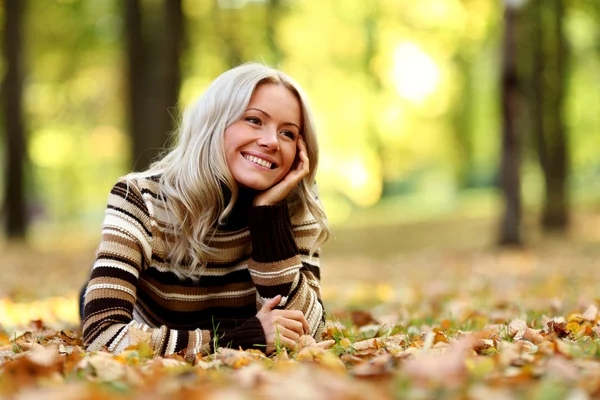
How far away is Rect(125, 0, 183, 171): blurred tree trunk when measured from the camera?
A: 1175 cm

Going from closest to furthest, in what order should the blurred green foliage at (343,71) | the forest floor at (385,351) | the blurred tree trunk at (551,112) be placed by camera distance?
the forest floor at (385,351), the blurred tree trunk at (551,112), the blurred green foliage at (343,71)

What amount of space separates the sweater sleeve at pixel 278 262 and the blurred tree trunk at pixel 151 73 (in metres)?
6.64

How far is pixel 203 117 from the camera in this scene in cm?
329

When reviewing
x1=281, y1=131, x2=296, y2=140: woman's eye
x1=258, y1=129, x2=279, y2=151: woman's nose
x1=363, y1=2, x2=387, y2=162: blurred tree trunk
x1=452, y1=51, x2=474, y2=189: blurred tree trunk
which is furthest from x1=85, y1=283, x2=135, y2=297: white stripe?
x1=452, y1=51, x2=474, y2=189: blurred tree trunk

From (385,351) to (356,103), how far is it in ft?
65.3

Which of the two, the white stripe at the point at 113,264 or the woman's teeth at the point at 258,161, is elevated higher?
the woman's teeth at the point at 258,161

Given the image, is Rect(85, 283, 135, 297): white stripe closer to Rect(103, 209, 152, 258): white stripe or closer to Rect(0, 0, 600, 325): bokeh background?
Rect(103, 209, 152, 258): white stripe

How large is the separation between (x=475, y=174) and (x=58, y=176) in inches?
783

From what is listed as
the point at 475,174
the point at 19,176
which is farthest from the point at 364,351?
the point at 475,174

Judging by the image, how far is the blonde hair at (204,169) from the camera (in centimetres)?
318

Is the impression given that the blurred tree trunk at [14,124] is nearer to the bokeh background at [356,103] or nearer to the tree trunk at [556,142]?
the bokeh background at [356,103]

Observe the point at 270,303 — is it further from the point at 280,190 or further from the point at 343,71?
the point at 343,71

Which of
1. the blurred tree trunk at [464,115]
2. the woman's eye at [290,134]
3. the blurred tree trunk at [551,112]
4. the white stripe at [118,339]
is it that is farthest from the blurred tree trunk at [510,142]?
the blurred tree trunk at [464,115]

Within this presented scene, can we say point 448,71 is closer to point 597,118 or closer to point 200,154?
point 597,118
